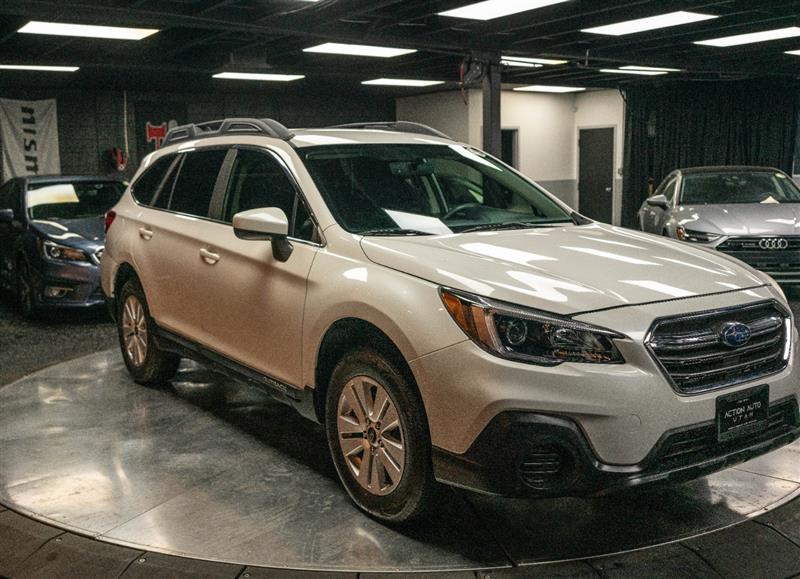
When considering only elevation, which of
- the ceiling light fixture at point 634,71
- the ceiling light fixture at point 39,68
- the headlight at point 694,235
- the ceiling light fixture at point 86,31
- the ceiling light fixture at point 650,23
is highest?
the ceiling light fixture at point 650,23

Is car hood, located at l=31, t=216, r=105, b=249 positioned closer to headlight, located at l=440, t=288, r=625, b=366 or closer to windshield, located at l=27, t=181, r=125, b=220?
windshield, located at l=27, t=181, r=125, b=220

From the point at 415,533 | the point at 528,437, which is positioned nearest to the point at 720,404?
the point at 528,437

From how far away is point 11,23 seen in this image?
366 inches

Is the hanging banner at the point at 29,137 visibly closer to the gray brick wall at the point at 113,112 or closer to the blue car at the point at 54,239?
the gray brick wall at the point at 113,112

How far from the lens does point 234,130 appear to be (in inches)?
183

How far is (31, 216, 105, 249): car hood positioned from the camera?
7.89 m

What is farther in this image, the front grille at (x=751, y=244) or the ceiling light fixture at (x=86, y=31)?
the ceiling light fixture at (x=86, y=31)

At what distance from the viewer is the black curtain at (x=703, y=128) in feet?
55.2

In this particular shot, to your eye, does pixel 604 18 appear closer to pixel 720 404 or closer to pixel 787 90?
pixel 720 404

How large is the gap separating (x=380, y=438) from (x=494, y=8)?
6844 millimetres

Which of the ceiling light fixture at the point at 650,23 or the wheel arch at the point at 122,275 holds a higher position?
the ceiling light fixture at the point at 650,23

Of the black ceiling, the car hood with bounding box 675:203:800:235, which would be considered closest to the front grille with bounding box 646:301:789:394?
the car hood with bounding box 675:203:800:235

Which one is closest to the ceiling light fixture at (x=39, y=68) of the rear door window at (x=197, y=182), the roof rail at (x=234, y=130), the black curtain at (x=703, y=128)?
the roof rail at (x=234, y=130)

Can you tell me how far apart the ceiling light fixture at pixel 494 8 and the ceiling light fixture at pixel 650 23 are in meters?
1.28
